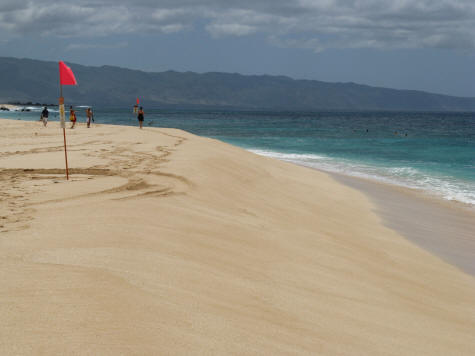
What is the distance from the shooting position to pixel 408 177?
19.4 m

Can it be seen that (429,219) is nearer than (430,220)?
No

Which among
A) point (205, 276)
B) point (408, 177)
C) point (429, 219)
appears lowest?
point (408, 177)

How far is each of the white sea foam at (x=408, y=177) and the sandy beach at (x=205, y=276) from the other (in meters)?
6.29

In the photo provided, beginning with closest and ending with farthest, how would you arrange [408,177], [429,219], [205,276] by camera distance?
[205,276] < [429,219] < [408,177]


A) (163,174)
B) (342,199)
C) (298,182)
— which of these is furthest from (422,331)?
(298,182)

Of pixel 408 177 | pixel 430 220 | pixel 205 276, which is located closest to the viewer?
pixel 205 276

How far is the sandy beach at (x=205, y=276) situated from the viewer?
10.7ft

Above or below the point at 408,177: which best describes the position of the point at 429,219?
above

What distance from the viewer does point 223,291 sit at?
4.23 metres

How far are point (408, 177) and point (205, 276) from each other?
1660 cm

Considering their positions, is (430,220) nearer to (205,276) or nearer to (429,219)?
(429,219)

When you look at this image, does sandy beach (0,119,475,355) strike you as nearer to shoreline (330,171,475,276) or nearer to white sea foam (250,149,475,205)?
shoreline (330,171,475,276)

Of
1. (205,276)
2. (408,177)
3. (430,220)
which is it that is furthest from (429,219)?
(408,177)

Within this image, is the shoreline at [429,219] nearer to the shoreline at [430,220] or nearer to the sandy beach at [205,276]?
the shoreline at [430,220]
